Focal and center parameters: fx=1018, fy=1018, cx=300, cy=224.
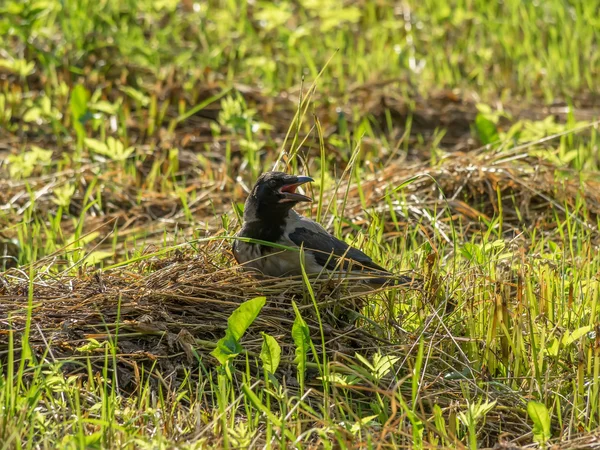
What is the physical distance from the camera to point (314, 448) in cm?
337

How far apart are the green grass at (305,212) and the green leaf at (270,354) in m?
0.01

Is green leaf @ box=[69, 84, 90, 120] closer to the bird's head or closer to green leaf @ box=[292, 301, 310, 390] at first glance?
the bird's head

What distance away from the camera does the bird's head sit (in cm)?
461

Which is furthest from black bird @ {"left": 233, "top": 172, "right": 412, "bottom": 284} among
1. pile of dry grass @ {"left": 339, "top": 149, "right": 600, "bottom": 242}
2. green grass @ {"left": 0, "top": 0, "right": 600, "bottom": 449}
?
pile of dry grass @ {"left": 339, "top": 149, "right": 600, "bottom": 242}

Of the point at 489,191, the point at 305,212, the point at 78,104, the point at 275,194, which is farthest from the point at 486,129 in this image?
the point at 78,104

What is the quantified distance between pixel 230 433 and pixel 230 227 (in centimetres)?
191

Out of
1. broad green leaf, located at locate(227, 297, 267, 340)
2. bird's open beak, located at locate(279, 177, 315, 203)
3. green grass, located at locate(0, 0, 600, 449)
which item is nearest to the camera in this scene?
green grass, located at locate(0, 0, 600, 449)

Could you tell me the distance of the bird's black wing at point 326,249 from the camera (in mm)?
4555

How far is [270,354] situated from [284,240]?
3.13 ft

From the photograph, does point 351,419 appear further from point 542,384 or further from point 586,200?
point 586,200

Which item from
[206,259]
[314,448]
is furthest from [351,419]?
[206,259]

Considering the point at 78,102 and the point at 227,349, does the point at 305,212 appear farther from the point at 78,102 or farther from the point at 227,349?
the point at 78,102

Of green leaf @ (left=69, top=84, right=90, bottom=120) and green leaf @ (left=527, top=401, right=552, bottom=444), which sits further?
green leaf @ (left=69, top=84, right=90, bottom=120)

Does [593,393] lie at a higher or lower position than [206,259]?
lower
